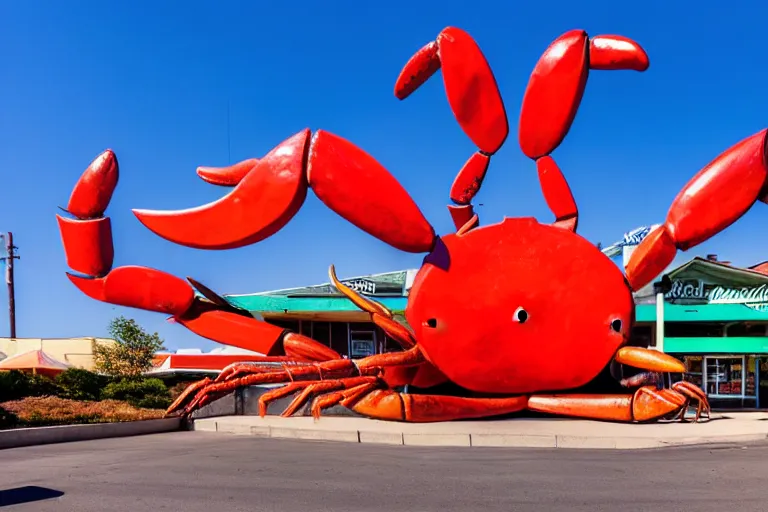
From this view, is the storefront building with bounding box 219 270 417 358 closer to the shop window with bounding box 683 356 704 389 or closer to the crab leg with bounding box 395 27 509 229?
the shop window with bounding box 683 356 704 389

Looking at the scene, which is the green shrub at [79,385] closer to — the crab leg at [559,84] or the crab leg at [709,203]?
the crab leg at [559,84]

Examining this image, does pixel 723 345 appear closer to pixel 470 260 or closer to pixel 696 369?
pixel 696 369

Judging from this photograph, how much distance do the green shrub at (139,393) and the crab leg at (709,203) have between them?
9.42m

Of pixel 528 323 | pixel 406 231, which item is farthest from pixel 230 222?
pixel 528 323

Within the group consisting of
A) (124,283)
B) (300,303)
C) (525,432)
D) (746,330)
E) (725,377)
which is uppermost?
(124,283)

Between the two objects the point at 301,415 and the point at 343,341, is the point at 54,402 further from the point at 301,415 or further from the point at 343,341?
the point at 343,341

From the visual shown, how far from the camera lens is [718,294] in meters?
20.4

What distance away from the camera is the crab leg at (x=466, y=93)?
9.25 meters

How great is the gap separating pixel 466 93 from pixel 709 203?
3.60 metres

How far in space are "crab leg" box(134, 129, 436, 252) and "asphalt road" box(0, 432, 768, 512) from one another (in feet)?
9.14

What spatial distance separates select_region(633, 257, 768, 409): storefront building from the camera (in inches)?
782

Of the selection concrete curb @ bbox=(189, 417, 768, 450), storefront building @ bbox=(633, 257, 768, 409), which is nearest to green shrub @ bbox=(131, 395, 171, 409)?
concrete curb @ bbox=(189, 417, 768, 450)

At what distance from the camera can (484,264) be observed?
9.71 metres

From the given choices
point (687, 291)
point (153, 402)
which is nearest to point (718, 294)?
point (687, 291)
